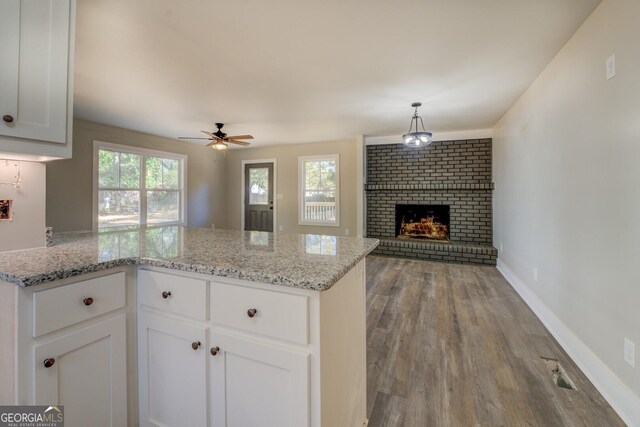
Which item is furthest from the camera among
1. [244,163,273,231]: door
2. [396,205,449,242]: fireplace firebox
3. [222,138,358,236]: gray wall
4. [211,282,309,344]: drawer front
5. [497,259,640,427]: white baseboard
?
[244,163,273,231]: door

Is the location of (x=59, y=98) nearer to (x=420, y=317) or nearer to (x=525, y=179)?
(x=420, y=317)

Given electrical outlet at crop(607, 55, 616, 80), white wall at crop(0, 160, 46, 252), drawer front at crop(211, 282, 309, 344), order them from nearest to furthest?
drawer front at crop(211, 282, 309, 344), white wall at crop(0, 160, 46, 252), electrical outlet at crop(607, 55, 616, 80)

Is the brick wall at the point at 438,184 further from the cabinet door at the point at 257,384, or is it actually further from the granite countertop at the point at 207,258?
the cabinet door at the point at 257,384

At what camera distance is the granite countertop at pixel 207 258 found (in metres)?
0.99

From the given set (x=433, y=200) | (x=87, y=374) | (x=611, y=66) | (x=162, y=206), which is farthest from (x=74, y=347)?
(x=433, y=200)

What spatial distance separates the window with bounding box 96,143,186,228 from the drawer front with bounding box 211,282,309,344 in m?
4.99

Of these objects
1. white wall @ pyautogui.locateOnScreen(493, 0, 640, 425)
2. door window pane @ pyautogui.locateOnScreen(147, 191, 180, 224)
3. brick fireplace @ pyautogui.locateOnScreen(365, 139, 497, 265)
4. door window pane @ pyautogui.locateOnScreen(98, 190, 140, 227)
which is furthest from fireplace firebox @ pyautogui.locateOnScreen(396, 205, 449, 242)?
door window pane @ pyautogui.locateOnScreen(98, 190, 140, 227)

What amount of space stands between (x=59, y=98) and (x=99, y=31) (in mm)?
1384

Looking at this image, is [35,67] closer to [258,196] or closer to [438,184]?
[438,184]

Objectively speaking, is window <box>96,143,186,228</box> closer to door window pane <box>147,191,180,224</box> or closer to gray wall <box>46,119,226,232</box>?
door window pane <box>147,191,180,224</box>

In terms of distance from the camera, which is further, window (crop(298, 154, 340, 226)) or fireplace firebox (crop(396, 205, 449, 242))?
window (crop(298, 154, 340, 226))

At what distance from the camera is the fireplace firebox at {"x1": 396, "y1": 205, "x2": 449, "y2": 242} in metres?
5.78

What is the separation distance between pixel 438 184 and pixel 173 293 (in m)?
5.34

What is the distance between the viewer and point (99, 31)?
7.07ft
